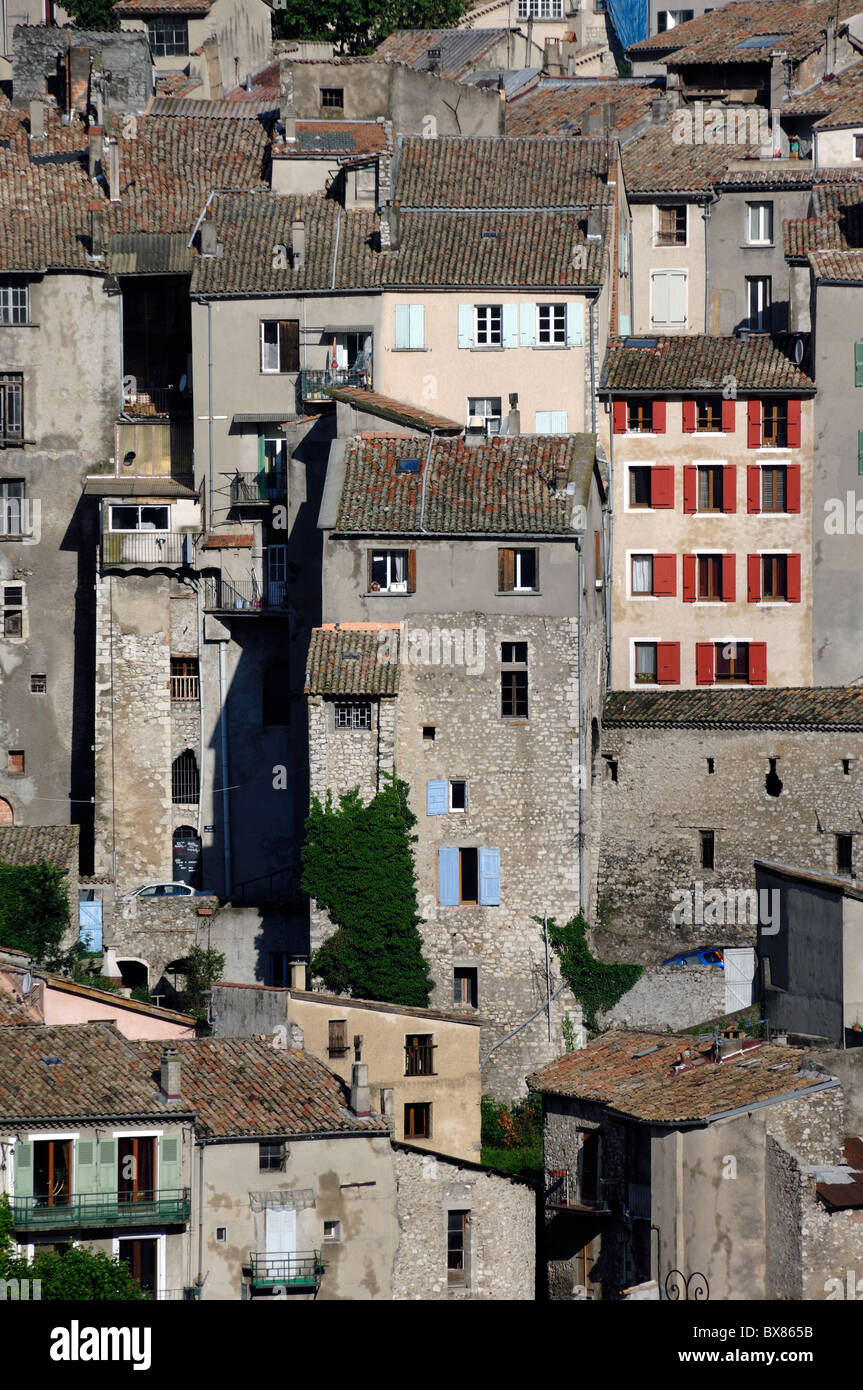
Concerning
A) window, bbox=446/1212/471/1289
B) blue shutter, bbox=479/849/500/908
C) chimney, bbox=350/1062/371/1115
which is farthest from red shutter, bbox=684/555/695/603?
window, bbox=446/1212/471/1289

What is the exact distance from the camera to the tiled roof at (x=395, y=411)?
7475 centimetres

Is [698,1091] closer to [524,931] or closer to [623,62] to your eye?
[524,931]

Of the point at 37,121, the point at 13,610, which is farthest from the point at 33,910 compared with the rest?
the point at 37,121

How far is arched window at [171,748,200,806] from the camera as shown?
3095 inches

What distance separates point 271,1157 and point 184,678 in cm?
2325

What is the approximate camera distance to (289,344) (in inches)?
3135

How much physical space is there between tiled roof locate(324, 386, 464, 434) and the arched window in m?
10.5

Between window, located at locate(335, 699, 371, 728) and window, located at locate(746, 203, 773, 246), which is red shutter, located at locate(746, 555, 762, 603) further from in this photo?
window, located at locate(335, 699, 371, 728)

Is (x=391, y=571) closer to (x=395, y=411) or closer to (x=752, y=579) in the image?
(x=395, y=411)

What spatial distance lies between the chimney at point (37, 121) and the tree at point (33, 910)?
76.6 ft

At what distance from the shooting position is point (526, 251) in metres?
79.5

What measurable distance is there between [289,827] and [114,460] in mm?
11884

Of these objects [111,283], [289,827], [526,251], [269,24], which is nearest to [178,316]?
[111,283]

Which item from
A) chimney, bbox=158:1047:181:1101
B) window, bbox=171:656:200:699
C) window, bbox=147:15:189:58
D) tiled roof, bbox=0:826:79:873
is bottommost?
chimney, bbox=158:1047:181:1101
